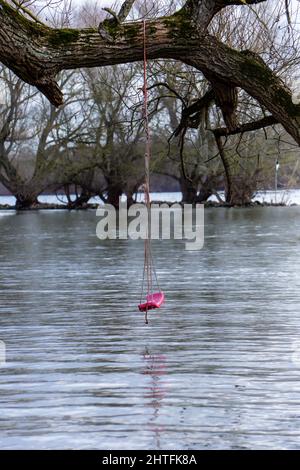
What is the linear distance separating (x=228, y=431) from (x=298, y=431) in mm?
424

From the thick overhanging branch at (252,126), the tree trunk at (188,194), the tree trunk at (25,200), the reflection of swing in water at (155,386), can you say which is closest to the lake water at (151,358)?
the reflection of swing in water at (155,386)

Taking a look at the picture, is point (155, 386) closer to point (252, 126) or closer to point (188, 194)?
point (252, 126)

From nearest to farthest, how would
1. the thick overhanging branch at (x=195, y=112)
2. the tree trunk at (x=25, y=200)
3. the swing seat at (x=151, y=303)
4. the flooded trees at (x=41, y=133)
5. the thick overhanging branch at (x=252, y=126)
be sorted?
the swing seat at (x=151, y=303) → the thick overhanging branch at (x=252, y=126) → the thick overhanging branch at (x=195, y=112) → the flooded trees at (x=41, y=133) → the tree trunk at (x=25, y=200)

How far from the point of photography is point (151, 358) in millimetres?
10305

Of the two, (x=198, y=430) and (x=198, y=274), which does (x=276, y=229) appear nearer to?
(x=198, y=274)

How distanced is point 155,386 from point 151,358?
60.3 inches

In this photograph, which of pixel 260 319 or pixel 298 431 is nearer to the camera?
pixel 298 431

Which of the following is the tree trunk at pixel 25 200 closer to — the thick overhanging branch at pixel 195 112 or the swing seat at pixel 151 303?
the thick overhanging branch at pixel 195 112

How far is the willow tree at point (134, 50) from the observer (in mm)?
12820

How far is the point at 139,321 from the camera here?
13266mm

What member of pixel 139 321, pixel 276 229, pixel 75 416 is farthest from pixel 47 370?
pixel 276 229

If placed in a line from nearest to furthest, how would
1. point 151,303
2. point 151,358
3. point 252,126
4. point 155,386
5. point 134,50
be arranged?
1. point 155,386
2. point 151,358
3. point 151,303
4. point 134,50
5. point 252,126

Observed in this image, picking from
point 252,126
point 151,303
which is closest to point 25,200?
point 252,126

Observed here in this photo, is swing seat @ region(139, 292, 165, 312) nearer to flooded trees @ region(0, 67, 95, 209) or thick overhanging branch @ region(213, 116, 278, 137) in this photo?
thick overhanging branch @ region(213, 116, 278, 137)
